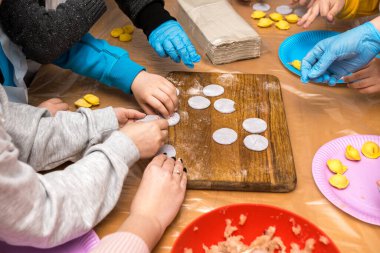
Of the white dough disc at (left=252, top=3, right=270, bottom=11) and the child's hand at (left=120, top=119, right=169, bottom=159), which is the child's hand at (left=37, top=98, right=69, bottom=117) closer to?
the child's hand at (left=120, top=119, right=169, bottom=159)

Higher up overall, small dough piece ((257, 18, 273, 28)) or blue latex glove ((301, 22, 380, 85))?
blue latex glove ((301, 22, 380, 85))

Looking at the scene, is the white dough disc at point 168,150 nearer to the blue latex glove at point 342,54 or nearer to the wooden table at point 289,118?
the wooden table at point 289,118

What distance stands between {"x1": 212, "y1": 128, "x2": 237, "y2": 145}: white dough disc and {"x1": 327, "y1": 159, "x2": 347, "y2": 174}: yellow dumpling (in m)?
0.20

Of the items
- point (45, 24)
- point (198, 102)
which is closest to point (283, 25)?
point (198, 102)

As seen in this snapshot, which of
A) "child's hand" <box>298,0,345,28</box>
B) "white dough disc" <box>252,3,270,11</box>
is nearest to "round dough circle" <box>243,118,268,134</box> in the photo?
"child's hand" <box>298,0,345,28</box>

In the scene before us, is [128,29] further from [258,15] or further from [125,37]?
[258,15]

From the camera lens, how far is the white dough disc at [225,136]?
32.7 inches

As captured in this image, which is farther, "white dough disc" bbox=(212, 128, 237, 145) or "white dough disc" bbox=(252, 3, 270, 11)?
"white dough disc" bbox=(252, 3, 270, 11)

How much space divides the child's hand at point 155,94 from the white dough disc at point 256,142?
0.18 meters

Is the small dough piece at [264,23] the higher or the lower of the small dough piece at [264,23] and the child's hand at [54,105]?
the lower

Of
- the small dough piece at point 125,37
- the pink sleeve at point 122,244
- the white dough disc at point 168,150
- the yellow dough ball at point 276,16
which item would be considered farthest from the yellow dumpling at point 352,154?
the small dough piece at point 125,37

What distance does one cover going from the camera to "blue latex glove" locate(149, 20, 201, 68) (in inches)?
39.2

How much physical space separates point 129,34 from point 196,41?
206 mm

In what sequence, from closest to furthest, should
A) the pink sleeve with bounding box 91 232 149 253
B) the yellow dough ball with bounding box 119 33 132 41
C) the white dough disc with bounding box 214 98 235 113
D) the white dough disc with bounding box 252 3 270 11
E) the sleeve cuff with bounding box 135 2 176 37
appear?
the pink sleeve with bounding box 91 232 149 253
the white dough disc with bounding box 214 98 235 113
the sleeve cuff with bounding box 135 2 176 37
the yellow dough ball with bounding box 119 33 132 41
the white dough disc with bounding box 252 3 270 11
